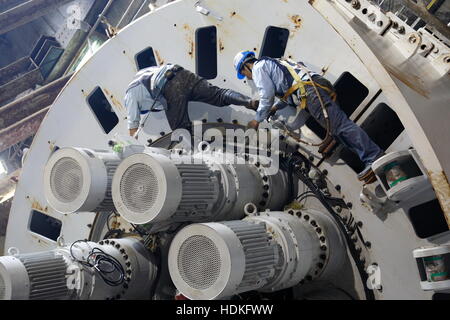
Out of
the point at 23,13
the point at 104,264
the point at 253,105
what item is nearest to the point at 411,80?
the point at 253,105

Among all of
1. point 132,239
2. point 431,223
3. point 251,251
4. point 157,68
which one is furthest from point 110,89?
point 431,223

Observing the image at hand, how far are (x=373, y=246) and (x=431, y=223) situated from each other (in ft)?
1.47

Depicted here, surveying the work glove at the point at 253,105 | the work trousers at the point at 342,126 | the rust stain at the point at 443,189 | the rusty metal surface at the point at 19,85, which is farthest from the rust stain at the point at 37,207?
the rusty metal surface at the point at 19,85

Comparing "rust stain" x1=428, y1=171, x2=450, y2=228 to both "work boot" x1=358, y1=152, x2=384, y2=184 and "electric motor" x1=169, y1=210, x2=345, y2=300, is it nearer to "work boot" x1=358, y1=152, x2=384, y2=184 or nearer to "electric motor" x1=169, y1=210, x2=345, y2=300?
"work boot" x1=358, y1=152, x2=384, y2=184

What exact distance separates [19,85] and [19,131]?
1.72 m

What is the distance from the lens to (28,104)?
1070 cm

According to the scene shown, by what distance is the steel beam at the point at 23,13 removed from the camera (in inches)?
451

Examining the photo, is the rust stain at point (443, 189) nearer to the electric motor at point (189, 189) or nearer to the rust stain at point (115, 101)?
the electric motor at point (189, 189)

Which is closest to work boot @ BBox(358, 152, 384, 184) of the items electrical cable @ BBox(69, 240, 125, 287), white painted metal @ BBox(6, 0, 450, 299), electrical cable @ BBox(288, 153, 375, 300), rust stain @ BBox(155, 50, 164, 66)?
white painted metal @ BBox(6, 0, 450, 299)

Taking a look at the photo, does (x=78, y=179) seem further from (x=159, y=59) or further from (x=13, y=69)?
(x=13, y=69)

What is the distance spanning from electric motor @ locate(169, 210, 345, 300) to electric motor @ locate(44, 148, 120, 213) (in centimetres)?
103

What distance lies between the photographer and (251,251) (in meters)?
3.62

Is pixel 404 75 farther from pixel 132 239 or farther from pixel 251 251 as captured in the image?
pixel 132 239

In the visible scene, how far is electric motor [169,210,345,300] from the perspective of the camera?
3438 mm
